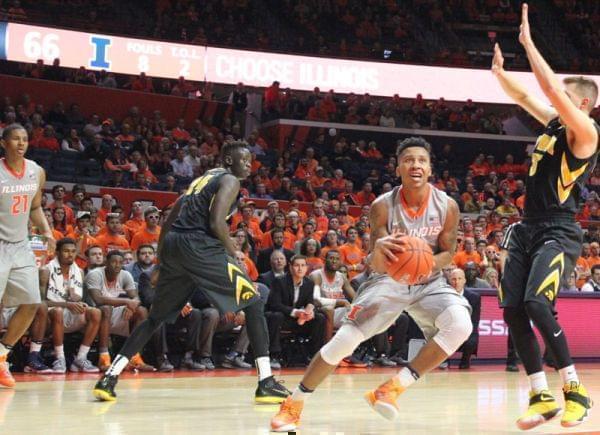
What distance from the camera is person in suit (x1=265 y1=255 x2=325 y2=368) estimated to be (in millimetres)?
10469

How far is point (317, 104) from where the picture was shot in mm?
24172

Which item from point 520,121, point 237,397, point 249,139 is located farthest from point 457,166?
point 237,397

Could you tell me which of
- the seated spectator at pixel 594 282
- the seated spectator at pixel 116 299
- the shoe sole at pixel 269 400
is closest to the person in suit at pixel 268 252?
the seated spectator at pixel 116 299

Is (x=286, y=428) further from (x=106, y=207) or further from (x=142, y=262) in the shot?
(x=106, y=207)

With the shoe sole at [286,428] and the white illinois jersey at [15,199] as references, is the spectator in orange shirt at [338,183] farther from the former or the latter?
the shoe sole at [286,428]

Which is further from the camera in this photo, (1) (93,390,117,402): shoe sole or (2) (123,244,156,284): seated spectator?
(2) (123,244,156,284): seated spectator

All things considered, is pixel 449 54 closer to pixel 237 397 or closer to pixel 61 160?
pixel 61 160

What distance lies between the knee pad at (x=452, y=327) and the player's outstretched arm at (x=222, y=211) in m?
1.86

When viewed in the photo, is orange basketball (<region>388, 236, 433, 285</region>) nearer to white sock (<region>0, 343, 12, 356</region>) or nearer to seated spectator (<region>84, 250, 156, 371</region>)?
white sock (<region>0, 343, 12, 356</region>)

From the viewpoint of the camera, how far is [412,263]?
16.2 ft

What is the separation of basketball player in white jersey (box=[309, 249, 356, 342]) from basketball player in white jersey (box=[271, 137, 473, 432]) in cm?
560

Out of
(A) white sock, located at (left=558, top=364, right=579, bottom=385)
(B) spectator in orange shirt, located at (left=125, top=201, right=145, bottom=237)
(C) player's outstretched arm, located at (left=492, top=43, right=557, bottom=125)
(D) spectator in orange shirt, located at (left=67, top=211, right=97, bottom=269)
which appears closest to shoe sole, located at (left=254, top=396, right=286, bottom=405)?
(A) white sock, located at (left=558, top=364, right=579, bottom=385)

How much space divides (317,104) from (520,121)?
677cm

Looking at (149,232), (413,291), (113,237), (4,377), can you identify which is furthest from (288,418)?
(149,232)
